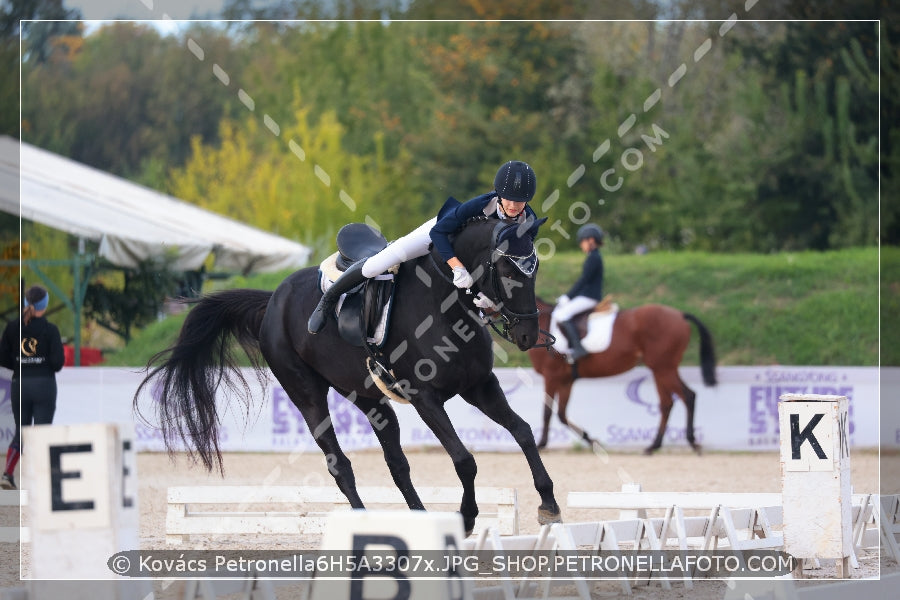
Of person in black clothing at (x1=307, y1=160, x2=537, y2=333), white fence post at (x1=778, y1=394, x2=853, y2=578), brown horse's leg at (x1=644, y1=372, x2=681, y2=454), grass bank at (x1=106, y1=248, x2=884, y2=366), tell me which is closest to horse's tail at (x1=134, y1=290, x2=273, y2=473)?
person in black clothing at (x1=307, y1=160, x2=537, y2=333)

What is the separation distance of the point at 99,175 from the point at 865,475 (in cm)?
1344

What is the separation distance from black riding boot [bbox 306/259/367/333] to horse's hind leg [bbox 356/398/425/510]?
1.86 ft

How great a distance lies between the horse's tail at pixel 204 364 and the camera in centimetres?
673

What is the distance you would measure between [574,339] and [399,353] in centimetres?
724

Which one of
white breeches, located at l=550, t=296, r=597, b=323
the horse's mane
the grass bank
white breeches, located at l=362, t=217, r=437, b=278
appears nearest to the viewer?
the horse's mane

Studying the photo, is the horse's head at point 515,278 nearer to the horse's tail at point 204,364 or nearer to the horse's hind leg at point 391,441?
the horse's hind leg at point 391,441

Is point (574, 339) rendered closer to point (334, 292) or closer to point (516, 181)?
point (334, 292)

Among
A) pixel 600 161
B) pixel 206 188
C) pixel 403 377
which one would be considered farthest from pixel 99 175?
pixel 403 377

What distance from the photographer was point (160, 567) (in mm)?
5941

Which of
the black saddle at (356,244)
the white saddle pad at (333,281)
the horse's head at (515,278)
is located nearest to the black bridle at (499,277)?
the horse's head at (515,278)

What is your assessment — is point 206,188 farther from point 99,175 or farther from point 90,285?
point 90,285

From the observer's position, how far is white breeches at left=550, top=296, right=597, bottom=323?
42.4ft

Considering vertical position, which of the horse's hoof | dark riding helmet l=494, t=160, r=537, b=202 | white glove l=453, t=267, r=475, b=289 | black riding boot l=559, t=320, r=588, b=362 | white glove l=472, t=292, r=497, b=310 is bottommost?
the horse's hoof

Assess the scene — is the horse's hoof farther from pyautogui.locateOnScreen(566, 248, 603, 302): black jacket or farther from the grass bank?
the grass bank
